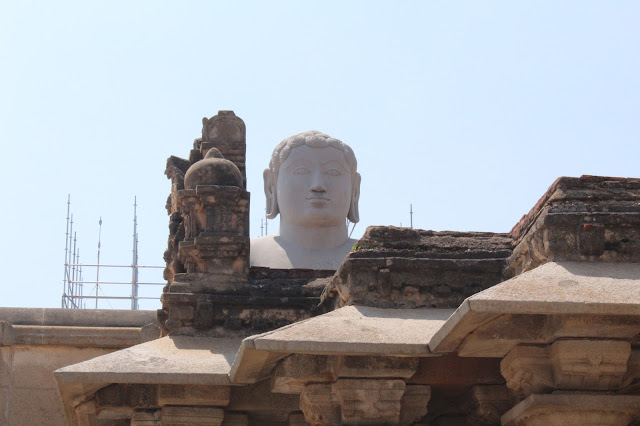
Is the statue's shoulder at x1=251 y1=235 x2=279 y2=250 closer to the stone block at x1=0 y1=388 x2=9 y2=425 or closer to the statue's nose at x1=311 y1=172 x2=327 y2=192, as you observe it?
the statue's nose at x1=311 y1=172 x2=327 y2=192

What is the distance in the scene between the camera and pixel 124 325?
1922 cm

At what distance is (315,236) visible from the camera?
57.6 feet

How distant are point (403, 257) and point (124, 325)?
322 inches

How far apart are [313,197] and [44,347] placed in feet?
15.3

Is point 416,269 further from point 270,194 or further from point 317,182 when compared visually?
point 270,194

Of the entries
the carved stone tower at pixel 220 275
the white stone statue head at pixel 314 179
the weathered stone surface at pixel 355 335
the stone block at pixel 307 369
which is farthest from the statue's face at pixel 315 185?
the stone block at pixel 307 369

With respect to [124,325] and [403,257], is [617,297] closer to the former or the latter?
[403,257]

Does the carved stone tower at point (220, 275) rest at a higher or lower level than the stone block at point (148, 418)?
higher

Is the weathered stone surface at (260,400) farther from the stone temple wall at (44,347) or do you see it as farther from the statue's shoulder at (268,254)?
the stone temple wall at (44,347)

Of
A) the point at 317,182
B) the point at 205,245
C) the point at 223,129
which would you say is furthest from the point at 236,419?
the point at 317,182

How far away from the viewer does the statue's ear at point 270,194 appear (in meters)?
18.3

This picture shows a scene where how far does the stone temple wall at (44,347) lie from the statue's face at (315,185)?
2829 mm

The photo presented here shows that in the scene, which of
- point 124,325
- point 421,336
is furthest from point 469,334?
point 124,325

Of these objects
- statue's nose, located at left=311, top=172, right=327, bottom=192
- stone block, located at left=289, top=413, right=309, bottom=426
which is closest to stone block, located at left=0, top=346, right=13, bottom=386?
statue's nose, located at left=311, top=172, right=327, bottom=192
